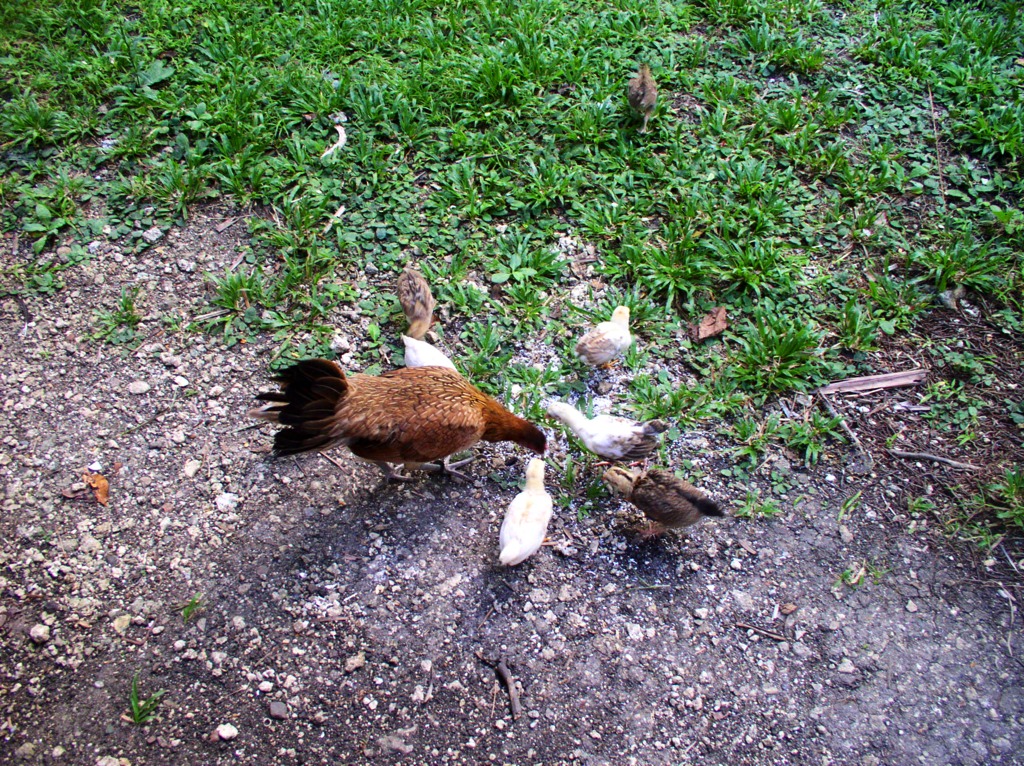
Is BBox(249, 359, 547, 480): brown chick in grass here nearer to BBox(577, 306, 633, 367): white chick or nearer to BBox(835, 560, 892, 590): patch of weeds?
BBox(577, 306, 633, 367): white chick

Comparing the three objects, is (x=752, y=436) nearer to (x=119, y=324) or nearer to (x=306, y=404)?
(x=306, y=404)

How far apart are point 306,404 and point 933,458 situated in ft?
12.9

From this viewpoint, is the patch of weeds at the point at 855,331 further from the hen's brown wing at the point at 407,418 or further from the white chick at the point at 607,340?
the hen's brown wing at the point at 407,418

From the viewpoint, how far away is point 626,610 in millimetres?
3969

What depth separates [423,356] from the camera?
4516mm

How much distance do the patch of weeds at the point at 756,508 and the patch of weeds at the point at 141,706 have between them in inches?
131

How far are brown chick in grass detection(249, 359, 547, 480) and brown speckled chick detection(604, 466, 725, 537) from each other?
2.25 ft

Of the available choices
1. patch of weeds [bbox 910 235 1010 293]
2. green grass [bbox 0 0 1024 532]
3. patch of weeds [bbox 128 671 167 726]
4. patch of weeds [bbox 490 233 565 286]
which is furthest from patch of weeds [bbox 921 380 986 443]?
patch of weeds [bbox 128 671 167 726]

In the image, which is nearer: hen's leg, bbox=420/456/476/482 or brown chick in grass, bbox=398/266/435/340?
hen's leg, bbox=420/456/476/482

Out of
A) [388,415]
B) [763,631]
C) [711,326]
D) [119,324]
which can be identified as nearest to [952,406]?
[711,326]

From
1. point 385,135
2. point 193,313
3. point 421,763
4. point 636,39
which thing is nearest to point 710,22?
point 636,39

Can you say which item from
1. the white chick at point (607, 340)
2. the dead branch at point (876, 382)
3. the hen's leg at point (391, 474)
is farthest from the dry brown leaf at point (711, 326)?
the hen's leg at point (391, 474)

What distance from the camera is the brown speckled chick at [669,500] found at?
Result: 12.8ft

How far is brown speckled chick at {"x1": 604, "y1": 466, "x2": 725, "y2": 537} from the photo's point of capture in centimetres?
389
